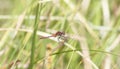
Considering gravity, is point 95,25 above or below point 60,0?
below

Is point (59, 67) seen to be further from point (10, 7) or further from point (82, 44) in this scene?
point (10, 7)

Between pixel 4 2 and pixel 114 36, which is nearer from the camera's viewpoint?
pixel 114 36

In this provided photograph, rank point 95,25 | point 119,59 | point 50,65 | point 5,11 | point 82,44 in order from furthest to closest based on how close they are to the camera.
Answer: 1. point 5,11
2. point 95,25
3. point 119,59
4. point 82,44
5. point 50,65

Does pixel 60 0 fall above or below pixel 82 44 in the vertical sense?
above

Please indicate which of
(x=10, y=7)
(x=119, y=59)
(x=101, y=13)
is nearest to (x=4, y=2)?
(x=10, y=7)

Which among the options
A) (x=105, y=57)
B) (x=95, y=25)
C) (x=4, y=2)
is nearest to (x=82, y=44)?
(x=105, y=57)

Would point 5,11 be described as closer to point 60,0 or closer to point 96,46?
point 60,0

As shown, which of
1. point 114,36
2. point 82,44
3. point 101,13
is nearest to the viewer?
point 82,44
